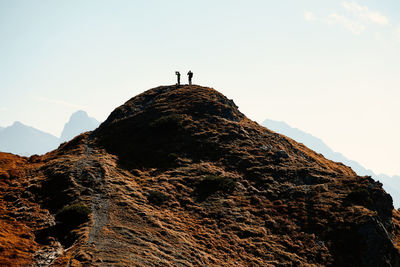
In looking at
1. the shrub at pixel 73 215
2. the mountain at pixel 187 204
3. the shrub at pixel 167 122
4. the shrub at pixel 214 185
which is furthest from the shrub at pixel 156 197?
the shrub at pixel 167 122

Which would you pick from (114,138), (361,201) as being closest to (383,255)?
(361,201)

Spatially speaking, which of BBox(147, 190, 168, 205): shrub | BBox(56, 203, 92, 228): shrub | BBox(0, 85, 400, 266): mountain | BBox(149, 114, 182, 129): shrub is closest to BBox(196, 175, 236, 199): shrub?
BBox(0, 85, 400, 266): mountain

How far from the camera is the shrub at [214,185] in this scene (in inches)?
1412

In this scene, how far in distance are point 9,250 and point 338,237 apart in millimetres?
30053

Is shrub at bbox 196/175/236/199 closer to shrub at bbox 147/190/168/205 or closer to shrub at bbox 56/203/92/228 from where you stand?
shrub at bbox 147/190/168/205

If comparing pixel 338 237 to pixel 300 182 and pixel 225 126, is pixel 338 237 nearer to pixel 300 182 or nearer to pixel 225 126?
pixel 300 182

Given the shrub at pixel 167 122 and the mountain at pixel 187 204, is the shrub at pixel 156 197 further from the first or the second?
the shrub at pixel 167 122

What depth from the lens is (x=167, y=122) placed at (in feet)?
158

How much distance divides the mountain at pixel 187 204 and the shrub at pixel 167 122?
17 cm

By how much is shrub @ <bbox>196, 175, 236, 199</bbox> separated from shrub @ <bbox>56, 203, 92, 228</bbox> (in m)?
13.7

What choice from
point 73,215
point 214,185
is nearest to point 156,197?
point 214,185

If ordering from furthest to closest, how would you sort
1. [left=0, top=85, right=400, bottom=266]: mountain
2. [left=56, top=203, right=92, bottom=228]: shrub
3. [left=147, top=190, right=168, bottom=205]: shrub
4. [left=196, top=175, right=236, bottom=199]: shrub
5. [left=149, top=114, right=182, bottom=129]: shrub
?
[left=149, top=114, right=182, bottom=129]: shrub → [left=196, top=175, right=236, bottom=199]: shrub → [left=147, top=190, right=168, bottom=205]: shrub → [left=56, top=203, right=92, bottom=228]: shrub → [left=0, top=85, right=400, bottom=266]: mountain

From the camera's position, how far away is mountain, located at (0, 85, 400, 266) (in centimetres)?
2400

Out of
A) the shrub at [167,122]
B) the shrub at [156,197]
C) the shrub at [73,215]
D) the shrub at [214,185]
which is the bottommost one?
the shrub at [73,215]
